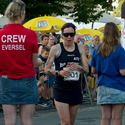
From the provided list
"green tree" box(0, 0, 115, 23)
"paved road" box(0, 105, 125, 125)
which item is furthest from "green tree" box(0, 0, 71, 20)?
"paved road" box(0, 105, 125, 125)

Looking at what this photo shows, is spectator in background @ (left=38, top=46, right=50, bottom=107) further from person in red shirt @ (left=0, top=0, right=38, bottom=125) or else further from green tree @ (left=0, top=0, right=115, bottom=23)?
green tree @ (left=0, top=0, right=115, bottom=23)

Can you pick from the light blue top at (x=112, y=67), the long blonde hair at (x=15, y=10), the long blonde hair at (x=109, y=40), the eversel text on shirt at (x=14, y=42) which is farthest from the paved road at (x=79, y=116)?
the long blonde hair at (x=15, y=10)

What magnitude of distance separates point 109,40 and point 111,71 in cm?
41

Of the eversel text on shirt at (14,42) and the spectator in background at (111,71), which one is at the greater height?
the eversel text on shirt at (14,42)

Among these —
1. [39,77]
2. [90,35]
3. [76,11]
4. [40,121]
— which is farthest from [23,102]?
[76,11]

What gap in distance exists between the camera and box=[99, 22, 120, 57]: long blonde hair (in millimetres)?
6852

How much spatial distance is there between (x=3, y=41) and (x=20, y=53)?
9.7 inches

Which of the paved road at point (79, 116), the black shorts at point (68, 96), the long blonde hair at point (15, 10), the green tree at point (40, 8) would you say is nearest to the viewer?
the long blonde hair at point (15, 10)

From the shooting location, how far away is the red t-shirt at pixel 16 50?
6027mm

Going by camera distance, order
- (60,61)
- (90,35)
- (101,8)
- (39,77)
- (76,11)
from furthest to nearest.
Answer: (101,8)
(76,11)
(90,35)
(39,77)
(60,61)

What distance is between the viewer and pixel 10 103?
20.0ft

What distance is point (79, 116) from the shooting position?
11.5m

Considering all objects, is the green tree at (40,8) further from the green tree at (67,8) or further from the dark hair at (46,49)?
the dark hair at (46,49)

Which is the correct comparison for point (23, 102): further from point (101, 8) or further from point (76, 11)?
point (101, 8)
